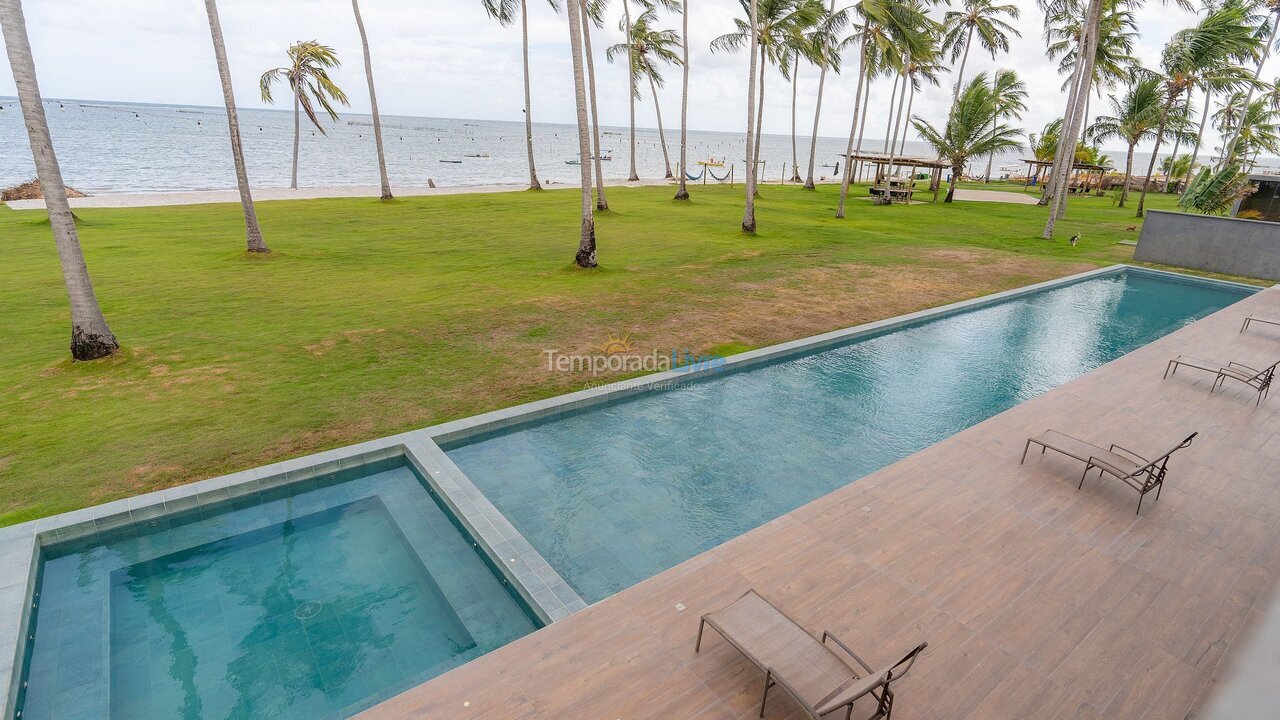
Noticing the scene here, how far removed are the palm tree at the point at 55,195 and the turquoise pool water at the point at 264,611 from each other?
5212 mm

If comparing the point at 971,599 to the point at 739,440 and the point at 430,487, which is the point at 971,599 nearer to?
the point at 739,440

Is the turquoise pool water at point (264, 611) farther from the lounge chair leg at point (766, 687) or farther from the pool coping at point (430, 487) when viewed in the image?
the lounge chair leg at point (766, 687)

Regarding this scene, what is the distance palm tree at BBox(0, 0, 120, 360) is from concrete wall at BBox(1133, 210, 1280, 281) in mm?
27578

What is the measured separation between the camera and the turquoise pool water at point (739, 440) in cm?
632

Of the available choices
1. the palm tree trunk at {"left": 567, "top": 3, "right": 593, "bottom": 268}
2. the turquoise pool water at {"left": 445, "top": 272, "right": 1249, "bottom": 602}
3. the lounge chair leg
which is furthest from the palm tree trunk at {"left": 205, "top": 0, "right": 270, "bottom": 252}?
the lounge chair leg

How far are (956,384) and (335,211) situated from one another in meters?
24.5

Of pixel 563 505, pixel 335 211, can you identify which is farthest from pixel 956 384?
pixel 335 211

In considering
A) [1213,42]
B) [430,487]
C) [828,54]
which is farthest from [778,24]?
[430,487]

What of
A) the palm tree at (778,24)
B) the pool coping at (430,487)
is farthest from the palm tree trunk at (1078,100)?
the pool coping at (430,487)

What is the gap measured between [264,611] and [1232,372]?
12.9 meters

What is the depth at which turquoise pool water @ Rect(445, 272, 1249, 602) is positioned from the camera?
632cm

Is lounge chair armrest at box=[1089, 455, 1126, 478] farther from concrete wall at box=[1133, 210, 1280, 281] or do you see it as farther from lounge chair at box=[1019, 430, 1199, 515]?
concrete wall at box=[1133, 210, 1280, 281]

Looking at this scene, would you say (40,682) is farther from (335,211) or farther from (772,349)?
(335,211)

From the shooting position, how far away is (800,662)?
3898 millimetres
